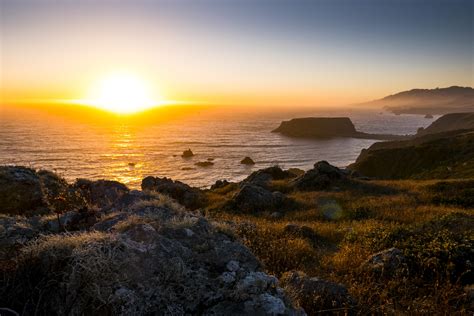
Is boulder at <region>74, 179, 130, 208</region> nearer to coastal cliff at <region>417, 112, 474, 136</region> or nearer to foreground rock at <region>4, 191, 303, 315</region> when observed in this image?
foreground rock at <region>4, 191, 303, 315</region>

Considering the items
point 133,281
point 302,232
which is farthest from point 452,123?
point 133,281

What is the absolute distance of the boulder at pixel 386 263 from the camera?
7828 millimetres

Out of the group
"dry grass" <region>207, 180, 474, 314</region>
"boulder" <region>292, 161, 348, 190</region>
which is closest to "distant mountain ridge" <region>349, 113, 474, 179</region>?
"boulder" <region>292, 161, 348, 190</region>

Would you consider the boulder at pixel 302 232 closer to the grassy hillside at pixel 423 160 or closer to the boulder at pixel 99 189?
Answer: the boulder at pixel 99 189

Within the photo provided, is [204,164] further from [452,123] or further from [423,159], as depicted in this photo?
[452,123]

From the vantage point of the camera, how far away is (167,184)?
2773 centimetres

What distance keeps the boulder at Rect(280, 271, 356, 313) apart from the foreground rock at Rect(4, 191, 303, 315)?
1.50m

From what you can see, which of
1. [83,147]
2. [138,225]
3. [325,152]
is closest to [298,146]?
[325,152]

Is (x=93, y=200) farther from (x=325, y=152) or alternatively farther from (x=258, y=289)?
(x=325, y=152)

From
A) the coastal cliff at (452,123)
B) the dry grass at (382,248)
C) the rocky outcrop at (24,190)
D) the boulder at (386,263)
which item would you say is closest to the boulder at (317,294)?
the dry grass at (382,248)

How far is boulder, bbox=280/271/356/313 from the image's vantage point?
5434 millimetres

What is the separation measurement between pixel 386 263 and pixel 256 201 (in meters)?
13.6

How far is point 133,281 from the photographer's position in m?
3.77

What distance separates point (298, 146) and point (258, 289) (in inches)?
4929
